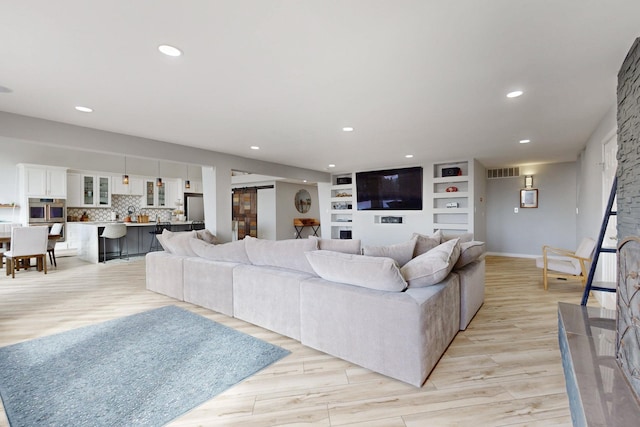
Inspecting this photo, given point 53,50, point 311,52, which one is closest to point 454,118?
point 311,52

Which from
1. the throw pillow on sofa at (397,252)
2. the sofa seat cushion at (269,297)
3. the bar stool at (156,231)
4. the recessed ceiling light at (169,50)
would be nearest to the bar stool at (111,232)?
the bar stool at (156,231)

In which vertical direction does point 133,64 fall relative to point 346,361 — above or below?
above

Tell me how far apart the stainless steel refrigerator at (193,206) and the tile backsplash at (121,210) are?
0.51 m

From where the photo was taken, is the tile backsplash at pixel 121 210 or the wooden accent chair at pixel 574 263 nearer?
the wooden accent chair at pixel 574 263

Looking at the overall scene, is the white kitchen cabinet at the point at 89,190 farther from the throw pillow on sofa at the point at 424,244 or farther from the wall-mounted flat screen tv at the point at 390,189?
the throw pillow on sofa at the point at 424,244

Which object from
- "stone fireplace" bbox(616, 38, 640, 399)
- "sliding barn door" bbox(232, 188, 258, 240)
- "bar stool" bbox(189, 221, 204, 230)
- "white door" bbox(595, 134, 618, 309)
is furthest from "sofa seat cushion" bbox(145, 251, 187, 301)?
"sliding barn door" bbox(232, 188, 258, 240)

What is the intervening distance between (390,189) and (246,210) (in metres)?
5.67

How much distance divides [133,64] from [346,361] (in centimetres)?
274

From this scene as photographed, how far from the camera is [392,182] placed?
706 cm

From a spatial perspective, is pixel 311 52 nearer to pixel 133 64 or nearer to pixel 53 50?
pixel 133 64

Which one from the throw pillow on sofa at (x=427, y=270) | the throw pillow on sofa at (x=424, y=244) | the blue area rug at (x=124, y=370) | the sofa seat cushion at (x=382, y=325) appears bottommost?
the blue area rug at (x=124, y=370)

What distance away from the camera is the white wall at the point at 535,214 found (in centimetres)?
647

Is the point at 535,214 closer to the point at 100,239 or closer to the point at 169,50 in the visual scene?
the point at 169,50

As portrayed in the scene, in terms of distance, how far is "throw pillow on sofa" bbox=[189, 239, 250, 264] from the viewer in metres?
3.12
